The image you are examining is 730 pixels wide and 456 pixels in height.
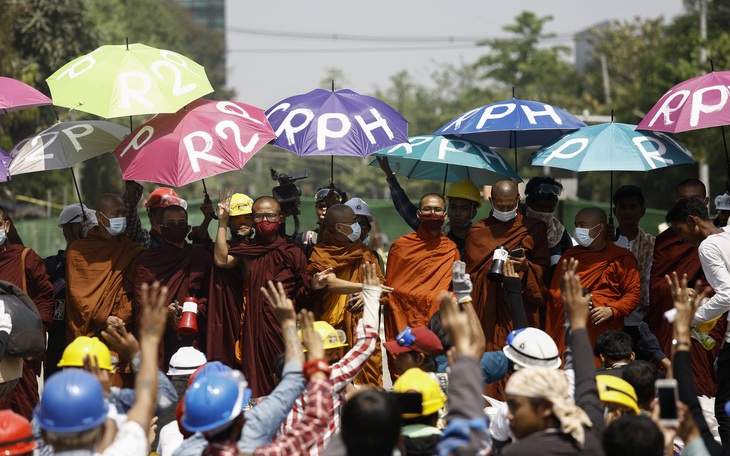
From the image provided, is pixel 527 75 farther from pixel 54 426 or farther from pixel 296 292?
pixel 54 426

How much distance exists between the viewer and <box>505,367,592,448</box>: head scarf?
356cm

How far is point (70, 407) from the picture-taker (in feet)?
11.2

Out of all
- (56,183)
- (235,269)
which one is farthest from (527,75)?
(235,269)

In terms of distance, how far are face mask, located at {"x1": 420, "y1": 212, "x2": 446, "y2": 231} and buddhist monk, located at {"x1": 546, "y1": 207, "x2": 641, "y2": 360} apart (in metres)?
0.86

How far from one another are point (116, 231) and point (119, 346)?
8.63 ft

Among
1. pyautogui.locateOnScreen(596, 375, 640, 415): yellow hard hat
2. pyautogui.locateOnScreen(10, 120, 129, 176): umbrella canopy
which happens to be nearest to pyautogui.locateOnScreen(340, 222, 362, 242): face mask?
pyautogui.locateOnScreen(10, 120, 129, 176): umbrella canopy

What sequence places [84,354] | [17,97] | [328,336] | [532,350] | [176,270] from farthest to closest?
[17,97]
[176,270]
[328,336]
[532,350]
[84,354]

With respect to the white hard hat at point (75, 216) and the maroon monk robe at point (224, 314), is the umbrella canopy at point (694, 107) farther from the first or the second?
the white hard hat at point (75, 216)

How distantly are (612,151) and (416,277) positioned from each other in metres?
1.61

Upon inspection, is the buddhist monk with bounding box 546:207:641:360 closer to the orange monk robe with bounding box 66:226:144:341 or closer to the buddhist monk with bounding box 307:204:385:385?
the buddhist monk with bounding box 307:204:385:385

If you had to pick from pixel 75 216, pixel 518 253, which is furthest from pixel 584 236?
pixel 75 216

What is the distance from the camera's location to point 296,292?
6.73 metres

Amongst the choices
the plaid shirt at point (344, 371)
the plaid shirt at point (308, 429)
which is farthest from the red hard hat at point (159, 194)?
the plaid shirt at point (308, 429)

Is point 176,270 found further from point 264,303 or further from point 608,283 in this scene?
point 608,283
